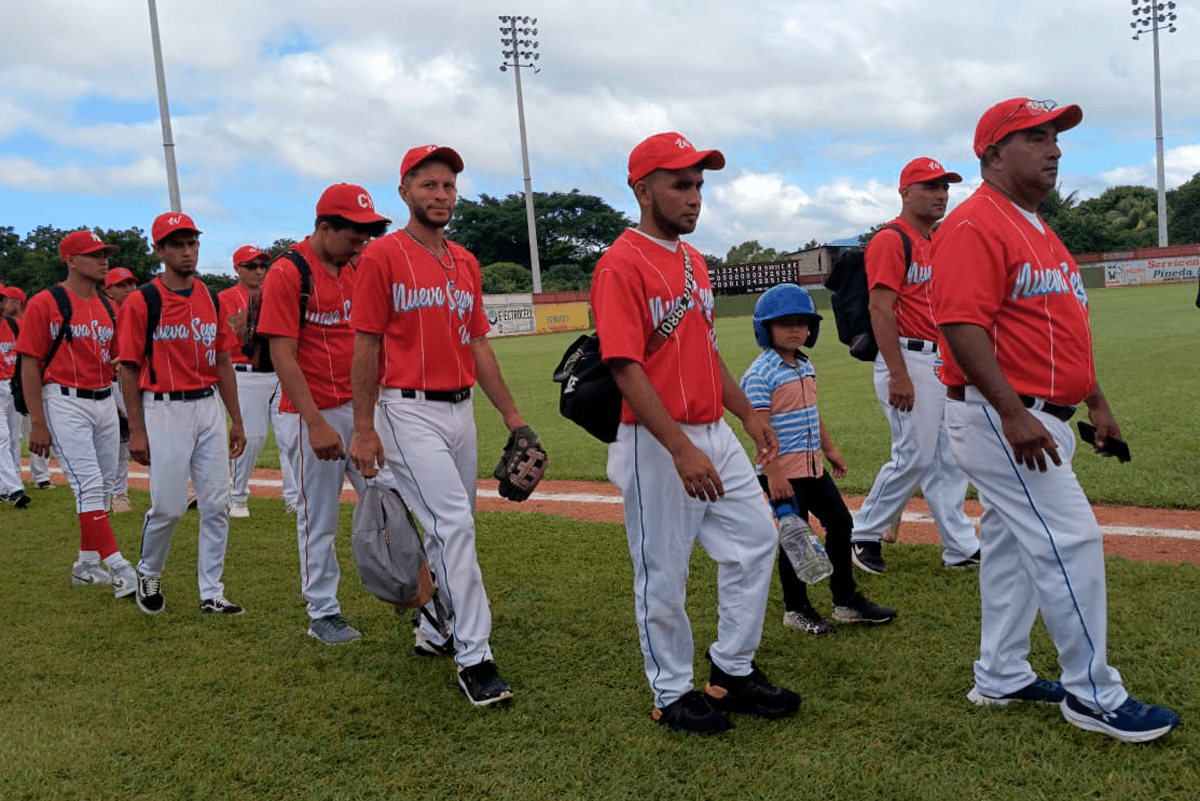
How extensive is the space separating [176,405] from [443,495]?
2.23 metres

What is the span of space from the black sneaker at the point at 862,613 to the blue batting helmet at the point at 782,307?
50.4 inches

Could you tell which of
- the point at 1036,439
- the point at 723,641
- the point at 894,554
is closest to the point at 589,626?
the point at 723,641

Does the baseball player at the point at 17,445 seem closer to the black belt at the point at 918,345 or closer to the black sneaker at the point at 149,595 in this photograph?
the black sneaker at the point at 149,595

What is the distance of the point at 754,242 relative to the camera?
94500mm

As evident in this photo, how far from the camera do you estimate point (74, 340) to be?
6.41 m

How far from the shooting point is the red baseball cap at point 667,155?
3.27m

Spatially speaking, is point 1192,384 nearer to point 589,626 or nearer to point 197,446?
point 589,626

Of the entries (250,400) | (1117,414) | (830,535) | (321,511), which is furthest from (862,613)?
(1117,414)

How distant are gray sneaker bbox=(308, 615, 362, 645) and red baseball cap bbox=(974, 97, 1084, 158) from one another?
3710 mm

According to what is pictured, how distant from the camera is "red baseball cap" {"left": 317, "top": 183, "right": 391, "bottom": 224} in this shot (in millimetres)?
4559

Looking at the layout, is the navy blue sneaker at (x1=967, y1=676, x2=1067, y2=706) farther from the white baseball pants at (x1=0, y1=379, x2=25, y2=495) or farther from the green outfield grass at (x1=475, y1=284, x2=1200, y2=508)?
the white baseball pants at (x1=0, y1=379, x2=25, y2=495)

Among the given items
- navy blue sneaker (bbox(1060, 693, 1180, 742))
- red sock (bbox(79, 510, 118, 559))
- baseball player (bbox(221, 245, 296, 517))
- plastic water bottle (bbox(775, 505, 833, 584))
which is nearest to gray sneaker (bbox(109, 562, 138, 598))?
red sock (bbox(79, 510, 118, 559))

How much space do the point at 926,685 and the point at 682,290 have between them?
1894 mm

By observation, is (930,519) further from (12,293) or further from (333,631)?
(12,293)
